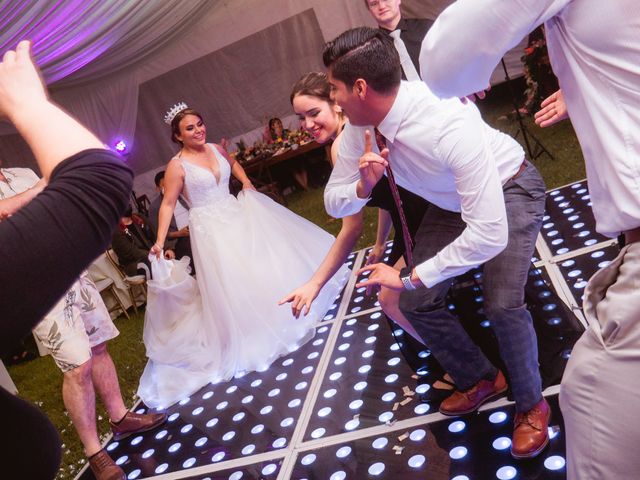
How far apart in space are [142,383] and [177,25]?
215 inches

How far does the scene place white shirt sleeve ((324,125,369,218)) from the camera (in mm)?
2428

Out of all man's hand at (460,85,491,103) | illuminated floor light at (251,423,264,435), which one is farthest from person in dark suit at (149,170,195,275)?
man's hand at (460,85,491,103)

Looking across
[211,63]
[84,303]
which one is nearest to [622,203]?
[84,303]

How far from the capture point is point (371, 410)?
2564 millimetres

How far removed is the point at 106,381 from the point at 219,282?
44.2 inches

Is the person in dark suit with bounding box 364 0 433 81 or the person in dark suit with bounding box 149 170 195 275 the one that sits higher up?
the person in dark suit with bounding box 364 0 433 81

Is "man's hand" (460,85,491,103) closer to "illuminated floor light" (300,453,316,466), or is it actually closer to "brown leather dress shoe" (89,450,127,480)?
"illuminated floor light" (300,453,316,466)

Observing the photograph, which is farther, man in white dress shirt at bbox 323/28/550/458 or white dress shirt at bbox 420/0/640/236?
man in white dress shirt at bbox 323/28/550/458

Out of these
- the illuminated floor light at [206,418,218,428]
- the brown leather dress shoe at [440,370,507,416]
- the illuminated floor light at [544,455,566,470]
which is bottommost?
the illuminated floor light at [206,418,218,428]

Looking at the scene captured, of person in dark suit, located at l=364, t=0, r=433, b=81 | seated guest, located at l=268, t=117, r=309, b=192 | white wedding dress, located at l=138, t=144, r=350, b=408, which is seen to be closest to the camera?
white wedding dress, located at l=138, t=144, r=350, b=408

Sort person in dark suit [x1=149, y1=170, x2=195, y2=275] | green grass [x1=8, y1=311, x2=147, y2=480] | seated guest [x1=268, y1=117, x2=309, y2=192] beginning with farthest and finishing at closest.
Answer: seated guest [x1=268, y1=117, x2=309, y2=192] < person in dark suit [x1=149, y1=170, x2=195, y2=275] < green grass [x1=8, y1=311, x2=147, y2=480]

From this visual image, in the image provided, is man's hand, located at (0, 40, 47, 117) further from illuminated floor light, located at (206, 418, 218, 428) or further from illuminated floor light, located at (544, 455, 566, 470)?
illuminated floor light, located at (206, 418, 218, 428)

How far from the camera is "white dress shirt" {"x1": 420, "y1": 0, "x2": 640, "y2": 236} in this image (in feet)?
3.02

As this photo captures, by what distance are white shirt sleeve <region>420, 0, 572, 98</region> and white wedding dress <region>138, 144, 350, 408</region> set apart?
8.92ft
